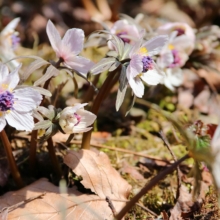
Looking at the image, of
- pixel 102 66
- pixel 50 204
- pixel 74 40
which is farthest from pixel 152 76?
pixel 50 204

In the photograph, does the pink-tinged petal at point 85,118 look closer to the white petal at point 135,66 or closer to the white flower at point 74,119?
the white flower at point 74,119

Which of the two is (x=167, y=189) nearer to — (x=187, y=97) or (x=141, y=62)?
(x=141, y=62)

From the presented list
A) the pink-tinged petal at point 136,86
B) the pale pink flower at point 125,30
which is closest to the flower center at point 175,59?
the pale pink flower at point 125,30

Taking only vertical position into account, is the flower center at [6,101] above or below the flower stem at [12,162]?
above

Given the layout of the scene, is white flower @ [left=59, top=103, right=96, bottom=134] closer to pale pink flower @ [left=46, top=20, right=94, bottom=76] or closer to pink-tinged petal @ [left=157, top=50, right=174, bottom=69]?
pale pink flower @ [left=46, top=20, right=94, bottom=76]

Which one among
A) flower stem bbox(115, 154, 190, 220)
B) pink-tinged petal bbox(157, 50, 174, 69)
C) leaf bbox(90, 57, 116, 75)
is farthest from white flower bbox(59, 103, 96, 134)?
pink-tinged petal bbox(157, 50, 174, 69)
